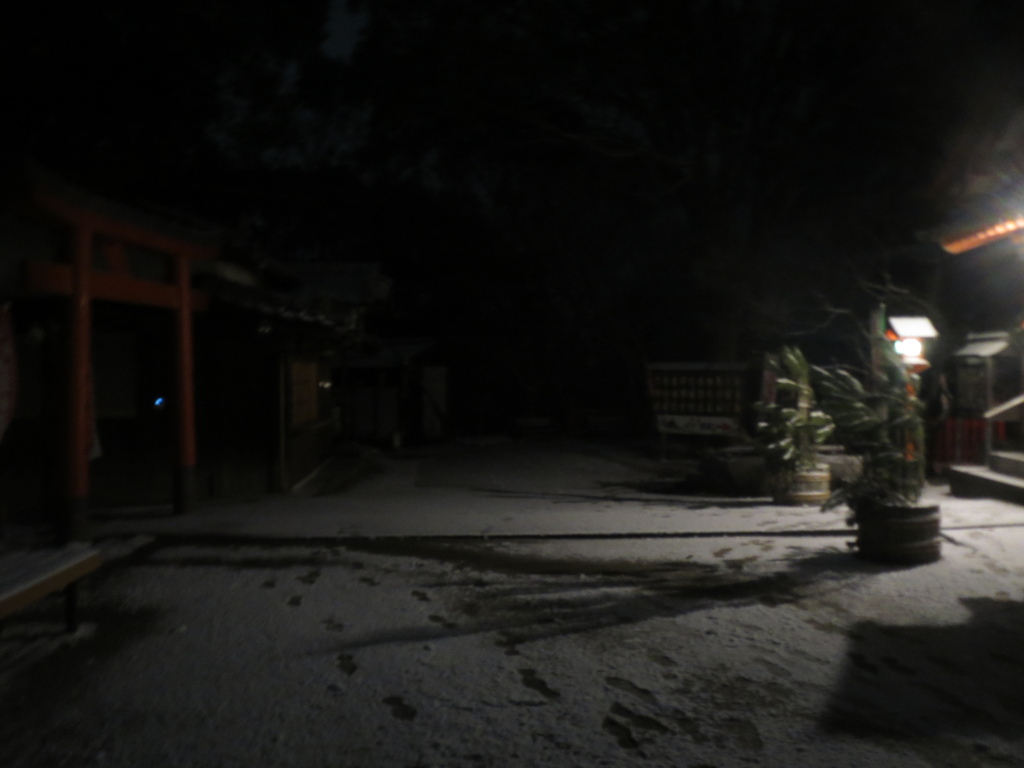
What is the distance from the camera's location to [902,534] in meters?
8.44

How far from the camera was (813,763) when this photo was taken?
4.21 m

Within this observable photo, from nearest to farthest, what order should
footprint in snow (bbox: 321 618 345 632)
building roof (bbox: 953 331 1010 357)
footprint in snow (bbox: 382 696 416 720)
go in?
footprint in snow (bbox: 382 696 416 720) < footprint in snow (bbox: 321 618 345 632) < building roof (bbox: 953 331 1010 357)

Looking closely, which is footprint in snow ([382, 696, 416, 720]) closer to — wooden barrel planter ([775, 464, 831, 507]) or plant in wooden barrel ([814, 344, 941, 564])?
plant in wooden barrel ([814, 344, 941, 564])

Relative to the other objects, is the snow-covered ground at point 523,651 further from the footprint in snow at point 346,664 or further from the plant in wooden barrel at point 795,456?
the plant in wooden barrel at point 795,456

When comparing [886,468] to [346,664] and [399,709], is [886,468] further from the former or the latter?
[399,709]

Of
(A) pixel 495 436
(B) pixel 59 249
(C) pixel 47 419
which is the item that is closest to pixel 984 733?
(B) pixel 59 249

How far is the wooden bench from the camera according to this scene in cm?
554

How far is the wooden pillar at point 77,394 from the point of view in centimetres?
930

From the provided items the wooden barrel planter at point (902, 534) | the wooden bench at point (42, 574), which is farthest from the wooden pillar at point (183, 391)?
the wooden barrel planter at point (902, 534)

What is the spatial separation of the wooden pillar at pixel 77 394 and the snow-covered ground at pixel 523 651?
17.3 inches

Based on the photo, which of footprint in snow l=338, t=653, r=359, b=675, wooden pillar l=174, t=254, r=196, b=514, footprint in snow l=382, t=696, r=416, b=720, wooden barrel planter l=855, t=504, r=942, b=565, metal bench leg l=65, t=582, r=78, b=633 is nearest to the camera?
footprint in snow l=382, t=696, r=416, b=720

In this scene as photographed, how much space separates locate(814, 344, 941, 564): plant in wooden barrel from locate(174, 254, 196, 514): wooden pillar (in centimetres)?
744

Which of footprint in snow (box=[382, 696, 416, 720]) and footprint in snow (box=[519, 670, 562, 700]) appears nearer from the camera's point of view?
footprint in snow (box=[382, 696, 416, 720])

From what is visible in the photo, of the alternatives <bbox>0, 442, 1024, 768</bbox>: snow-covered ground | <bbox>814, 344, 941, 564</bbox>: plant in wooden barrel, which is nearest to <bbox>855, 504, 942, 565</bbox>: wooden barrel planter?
<bbox>814, 344, 941, 564</bbox>: plant in wooden barrel
